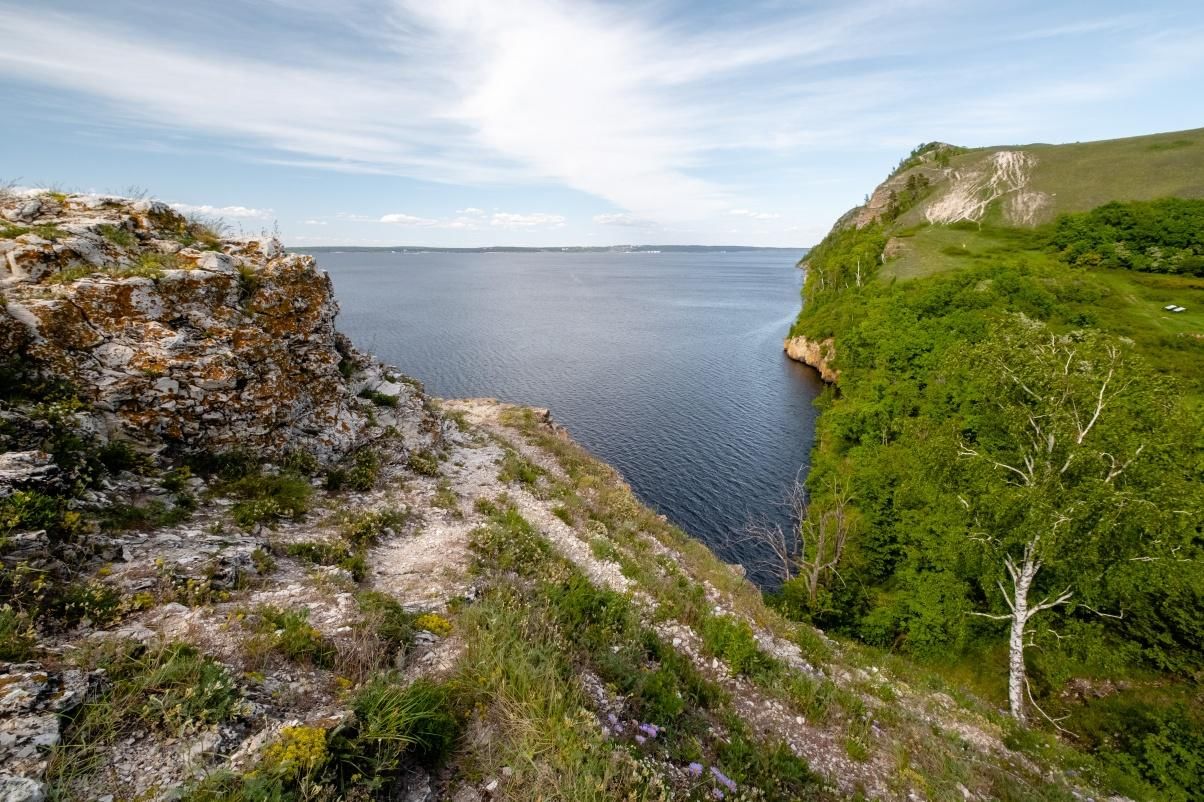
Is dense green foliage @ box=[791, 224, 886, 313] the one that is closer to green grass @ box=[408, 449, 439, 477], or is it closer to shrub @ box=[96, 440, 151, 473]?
green grass @ box=[408, 449, 439, 477]

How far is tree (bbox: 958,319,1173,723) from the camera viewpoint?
14.0 meters

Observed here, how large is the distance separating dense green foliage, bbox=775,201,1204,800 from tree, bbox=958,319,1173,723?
57 mm

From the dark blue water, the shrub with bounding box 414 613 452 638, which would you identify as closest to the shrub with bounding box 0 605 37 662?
the shrub with bounding box 414 613 452 638

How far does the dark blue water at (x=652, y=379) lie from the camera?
38156 mm

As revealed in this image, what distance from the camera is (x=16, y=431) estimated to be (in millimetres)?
9078

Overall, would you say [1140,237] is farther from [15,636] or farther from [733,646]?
[15,636]

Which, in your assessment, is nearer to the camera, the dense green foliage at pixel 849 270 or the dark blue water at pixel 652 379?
the dark blue water at pixel 652 379

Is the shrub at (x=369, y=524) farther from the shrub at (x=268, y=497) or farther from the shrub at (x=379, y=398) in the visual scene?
the shrub at (x=379, y=398)

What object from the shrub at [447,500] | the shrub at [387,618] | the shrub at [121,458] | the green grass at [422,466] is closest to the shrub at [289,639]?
the shrub at [387,618]

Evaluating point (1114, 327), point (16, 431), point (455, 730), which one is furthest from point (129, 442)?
point (1114, 327)

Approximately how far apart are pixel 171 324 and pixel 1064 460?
26.5 metres

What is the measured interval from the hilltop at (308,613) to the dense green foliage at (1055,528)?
5.16 metres

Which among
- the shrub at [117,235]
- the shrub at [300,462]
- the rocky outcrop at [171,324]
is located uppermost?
the shrub at [117,235]

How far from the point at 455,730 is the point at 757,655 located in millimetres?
9285
